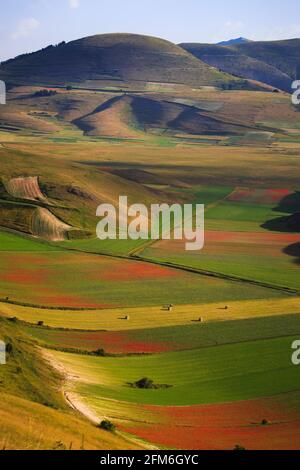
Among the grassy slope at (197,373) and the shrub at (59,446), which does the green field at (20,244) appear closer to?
the grassy slope at (197,373)

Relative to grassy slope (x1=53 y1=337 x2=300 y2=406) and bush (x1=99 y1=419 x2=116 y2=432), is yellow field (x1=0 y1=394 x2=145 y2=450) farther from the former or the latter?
grassy slope (x1=53 y1=337 x2=300 y2=406)

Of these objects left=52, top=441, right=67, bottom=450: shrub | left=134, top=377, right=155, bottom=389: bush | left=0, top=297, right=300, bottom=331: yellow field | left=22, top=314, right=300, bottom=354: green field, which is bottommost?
left=52, top=441, right=67, bottom=450: shrub

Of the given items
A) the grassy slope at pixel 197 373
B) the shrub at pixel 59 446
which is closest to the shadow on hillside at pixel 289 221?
the grassy slope at pixel 197 373

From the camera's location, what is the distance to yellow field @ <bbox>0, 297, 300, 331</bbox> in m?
56.4

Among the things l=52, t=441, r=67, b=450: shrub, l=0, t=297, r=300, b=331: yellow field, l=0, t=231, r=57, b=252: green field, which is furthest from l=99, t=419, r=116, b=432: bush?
l=0, t=231, r=57, b=252: green field

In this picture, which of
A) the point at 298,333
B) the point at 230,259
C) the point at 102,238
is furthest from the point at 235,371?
the point at 102,238

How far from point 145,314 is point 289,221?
154ft

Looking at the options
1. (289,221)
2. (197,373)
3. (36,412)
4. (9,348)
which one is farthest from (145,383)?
(289,221)

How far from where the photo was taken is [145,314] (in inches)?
2324

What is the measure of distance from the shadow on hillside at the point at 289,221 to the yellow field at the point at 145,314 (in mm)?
18905

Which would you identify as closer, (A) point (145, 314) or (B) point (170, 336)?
(B) point (170, 336)

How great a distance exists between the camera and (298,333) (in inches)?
2112

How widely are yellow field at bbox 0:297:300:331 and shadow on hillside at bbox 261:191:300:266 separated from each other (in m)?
18.9

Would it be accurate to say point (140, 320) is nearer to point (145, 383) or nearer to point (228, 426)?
point (145, 383)
